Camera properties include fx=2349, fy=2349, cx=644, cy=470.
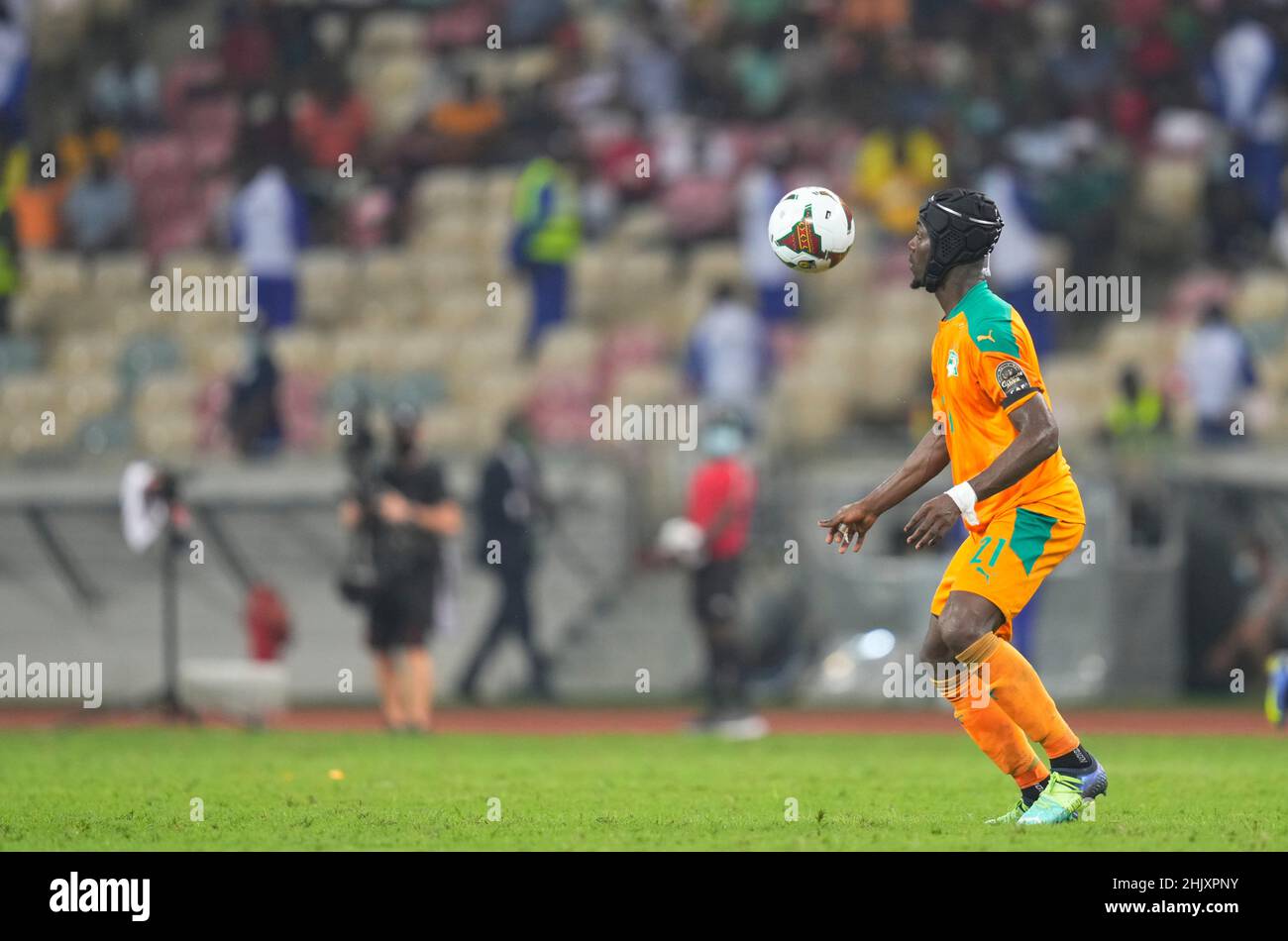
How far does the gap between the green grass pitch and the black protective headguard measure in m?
2.18

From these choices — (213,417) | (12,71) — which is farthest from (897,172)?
(12,71)

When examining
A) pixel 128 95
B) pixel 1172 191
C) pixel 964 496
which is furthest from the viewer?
pixel 128 95

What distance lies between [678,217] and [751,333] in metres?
3.06

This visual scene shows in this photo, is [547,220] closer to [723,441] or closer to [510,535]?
[510,535]

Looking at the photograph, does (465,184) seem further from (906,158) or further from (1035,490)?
(1035,490)

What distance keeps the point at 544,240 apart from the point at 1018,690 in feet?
Result: 44.2

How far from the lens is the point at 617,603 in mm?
19141

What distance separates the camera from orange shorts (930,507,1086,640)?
880 centimetres

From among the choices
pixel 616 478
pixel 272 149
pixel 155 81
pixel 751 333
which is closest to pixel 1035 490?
pixel 616 478

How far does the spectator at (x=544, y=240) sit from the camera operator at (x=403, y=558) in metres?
5.72

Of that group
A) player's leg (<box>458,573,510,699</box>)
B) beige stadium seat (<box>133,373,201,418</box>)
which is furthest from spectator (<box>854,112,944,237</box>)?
beige stadium seat (<box>133,373,201,418</box>)

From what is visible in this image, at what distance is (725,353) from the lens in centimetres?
2038

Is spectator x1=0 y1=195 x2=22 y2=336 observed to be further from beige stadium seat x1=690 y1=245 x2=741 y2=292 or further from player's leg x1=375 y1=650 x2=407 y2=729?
player's leg x1=375 y1=650 x2=407 y2=729

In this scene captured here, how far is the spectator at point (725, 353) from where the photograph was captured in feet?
66.7
